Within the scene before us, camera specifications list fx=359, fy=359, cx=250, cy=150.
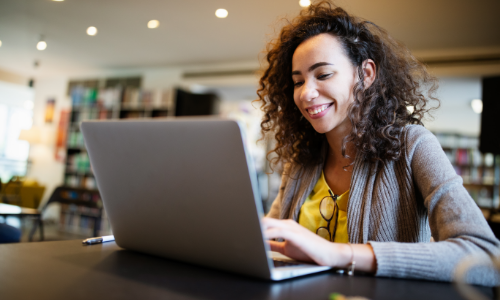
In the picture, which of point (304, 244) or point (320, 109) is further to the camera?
point (320, 109)

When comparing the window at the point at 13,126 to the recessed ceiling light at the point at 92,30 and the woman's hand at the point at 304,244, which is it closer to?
Answer: the recessed ceiling light at the point at 92,30

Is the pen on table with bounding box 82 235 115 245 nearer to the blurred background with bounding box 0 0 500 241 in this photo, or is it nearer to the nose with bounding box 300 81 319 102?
the nose with bounding box 300 81 319 102

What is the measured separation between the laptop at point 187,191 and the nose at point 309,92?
526 millimetres

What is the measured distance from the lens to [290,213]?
1.22 m

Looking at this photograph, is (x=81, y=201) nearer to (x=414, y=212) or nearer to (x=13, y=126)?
(x=414, y=212)

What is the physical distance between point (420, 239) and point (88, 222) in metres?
6.41

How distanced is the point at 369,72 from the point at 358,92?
119 mm

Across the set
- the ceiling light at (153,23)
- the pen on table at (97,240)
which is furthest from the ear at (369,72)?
the ceiling light at (153,23)

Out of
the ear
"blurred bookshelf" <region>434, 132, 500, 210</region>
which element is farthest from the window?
"blurred bookshelf" <region>434, 132, 500, 210</region>

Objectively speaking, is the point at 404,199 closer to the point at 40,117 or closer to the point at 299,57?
the point at 299,57

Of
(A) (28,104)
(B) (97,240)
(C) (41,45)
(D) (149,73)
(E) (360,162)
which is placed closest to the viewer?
(B) (97,240)

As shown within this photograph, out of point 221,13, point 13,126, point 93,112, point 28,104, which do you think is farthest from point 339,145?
point 13,126

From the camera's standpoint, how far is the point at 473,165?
763cm

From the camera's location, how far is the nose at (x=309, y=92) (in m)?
1.07
